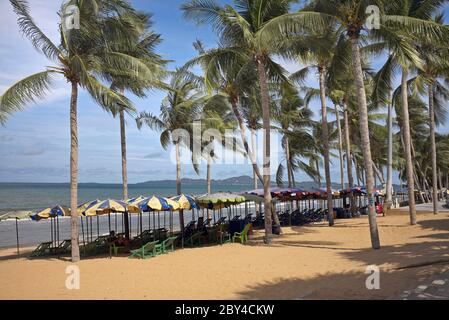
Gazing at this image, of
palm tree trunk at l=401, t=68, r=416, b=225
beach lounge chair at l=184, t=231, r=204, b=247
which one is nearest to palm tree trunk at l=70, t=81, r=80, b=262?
beach lounge chair at l=184, t=231, r=204, b=247

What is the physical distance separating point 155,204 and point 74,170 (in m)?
2.84

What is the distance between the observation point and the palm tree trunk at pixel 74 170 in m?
13.3

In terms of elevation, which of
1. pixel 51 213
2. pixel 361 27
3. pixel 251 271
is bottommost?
pixel 251 271

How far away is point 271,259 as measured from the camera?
1235cm

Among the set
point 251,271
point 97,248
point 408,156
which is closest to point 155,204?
point 97,248

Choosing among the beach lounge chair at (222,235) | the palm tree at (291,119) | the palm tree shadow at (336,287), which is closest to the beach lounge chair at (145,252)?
the beach lounge chair at (222,235)

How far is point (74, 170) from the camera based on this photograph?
1330 centimetres

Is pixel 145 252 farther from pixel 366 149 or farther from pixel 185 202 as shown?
pixel 366 149

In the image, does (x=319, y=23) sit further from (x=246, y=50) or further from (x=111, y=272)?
(x=111, y=272)

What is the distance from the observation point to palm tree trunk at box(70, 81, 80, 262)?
13.3 meters

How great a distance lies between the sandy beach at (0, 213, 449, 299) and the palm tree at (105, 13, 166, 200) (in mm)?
5420

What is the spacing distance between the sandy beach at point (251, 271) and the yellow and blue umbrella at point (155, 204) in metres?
1.63
